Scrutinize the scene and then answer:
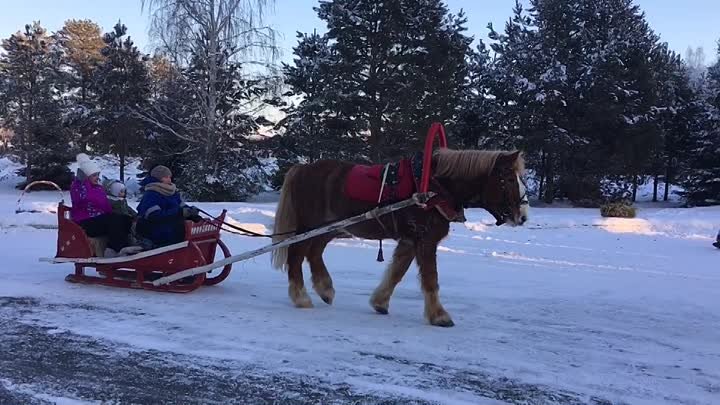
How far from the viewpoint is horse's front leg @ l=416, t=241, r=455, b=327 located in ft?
17.6

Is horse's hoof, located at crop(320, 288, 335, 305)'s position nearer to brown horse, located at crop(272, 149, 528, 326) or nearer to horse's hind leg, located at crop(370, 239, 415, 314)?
brown horse, located at crop(272, 149, 528, 326)

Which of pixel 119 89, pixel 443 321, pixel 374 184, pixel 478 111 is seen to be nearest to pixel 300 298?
pixel 374 184

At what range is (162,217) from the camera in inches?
261

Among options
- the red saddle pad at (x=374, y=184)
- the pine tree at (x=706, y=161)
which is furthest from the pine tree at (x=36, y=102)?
the pine tree at (x=706, y=161)

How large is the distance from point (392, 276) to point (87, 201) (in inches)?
145

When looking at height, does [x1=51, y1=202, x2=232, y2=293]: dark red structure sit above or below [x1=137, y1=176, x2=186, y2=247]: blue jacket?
below

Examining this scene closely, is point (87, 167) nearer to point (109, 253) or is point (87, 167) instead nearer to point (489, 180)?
point (109, 253)

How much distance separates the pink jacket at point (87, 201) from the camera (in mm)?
6777

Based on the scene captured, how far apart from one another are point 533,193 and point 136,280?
2696 cm

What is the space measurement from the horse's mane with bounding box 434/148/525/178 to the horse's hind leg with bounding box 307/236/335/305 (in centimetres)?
158

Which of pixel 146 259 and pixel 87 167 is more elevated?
pixel 87 167

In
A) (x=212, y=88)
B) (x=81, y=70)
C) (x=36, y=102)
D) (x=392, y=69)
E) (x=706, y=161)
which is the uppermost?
(x=81, y=70)

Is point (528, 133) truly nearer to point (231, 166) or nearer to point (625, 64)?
point (625, 64)

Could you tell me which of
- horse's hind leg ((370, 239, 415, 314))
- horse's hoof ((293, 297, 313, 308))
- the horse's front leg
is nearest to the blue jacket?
horse's hoof ((293, 297, 313, 308))
